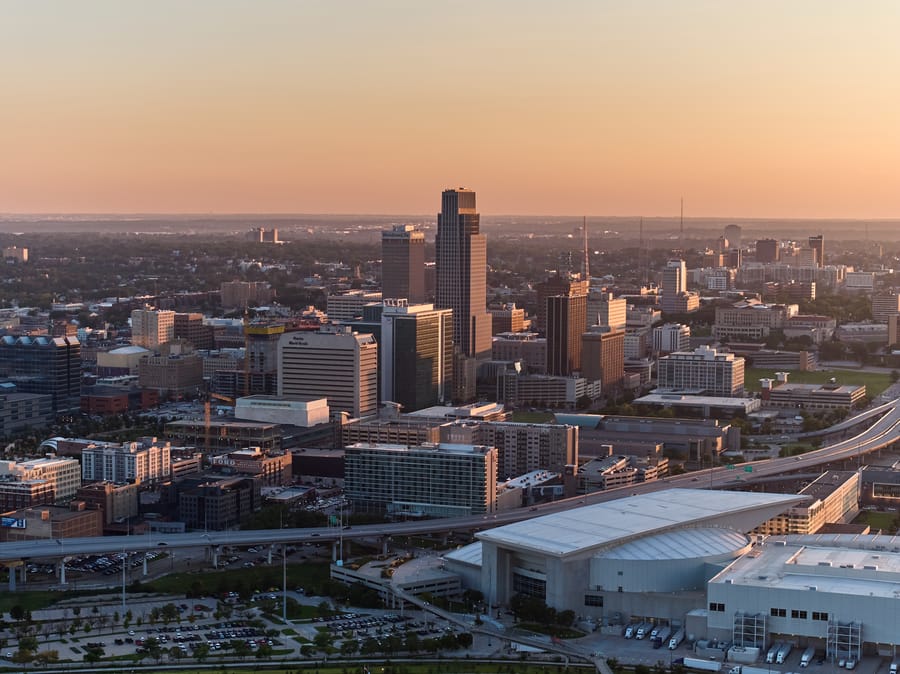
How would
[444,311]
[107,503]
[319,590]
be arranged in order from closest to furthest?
[319,590], [107,503], [444,311]

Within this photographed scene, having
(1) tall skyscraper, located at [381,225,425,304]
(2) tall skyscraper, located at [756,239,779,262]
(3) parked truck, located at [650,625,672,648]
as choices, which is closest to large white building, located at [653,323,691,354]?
(1) tall skyscraper, located at [381,225,425,304]

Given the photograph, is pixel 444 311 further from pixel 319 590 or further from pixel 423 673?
pixel 423 673

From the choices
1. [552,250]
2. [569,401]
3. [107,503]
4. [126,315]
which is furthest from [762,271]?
[107,503]

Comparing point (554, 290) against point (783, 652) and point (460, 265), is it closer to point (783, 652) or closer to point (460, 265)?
point (460, 265)

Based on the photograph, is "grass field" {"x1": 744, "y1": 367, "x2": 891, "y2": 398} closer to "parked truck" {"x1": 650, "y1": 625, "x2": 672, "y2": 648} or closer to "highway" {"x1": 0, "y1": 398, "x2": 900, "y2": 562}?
"highway" {"x1": 0, "y1": 398, "x2": 900, "y2": 562}

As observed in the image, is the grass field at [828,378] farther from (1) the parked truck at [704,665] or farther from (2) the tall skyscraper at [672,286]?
(1) the parked truck at [704,665]

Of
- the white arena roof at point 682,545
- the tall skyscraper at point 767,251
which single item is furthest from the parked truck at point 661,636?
the tall skyscraper at point 767,251

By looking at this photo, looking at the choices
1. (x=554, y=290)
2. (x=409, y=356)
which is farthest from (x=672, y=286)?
(x=409, y=356)
